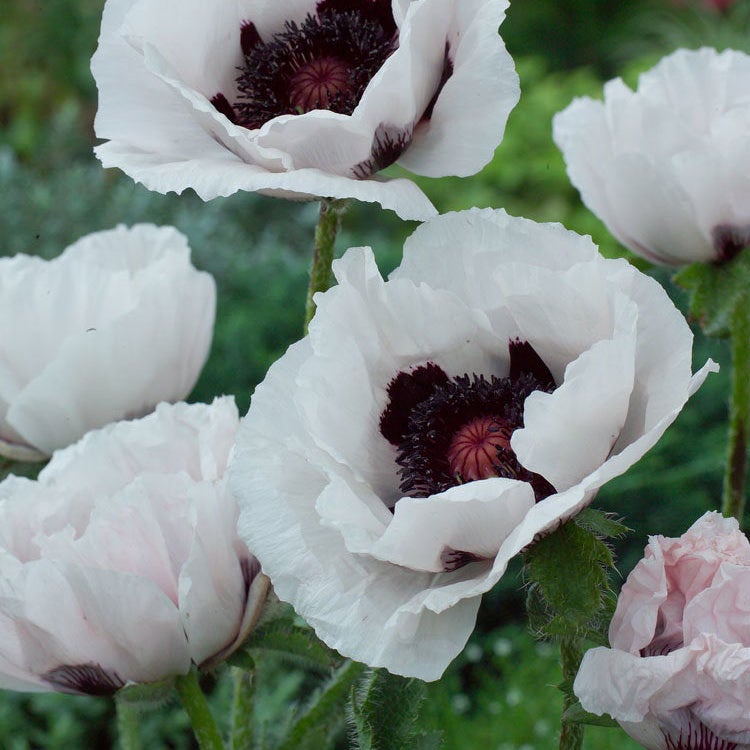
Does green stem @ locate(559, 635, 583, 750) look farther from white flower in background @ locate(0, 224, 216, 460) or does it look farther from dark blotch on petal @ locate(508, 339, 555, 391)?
white flower in background @ locate(0, 224, 216, 460)

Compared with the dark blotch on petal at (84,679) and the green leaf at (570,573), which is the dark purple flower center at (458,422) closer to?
the green leaf at (570,573)

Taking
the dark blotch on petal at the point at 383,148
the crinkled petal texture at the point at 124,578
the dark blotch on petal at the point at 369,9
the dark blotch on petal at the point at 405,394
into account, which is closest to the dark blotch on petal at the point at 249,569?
the crinkled petal texture at the point at 124,578

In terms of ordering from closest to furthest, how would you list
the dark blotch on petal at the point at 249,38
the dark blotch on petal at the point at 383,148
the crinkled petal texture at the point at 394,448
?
1. the crinkled petal texture at the point at 394,448
2. the dark blotch on petal at the point at 383,148
3. the dark blotch on petal at the point at 249,38

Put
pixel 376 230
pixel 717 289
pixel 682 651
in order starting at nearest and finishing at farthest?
1. pixel 682 651
2. pixel 717 289
3. pixel 376 230

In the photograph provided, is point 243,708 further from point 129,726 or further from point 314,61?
point 314,61

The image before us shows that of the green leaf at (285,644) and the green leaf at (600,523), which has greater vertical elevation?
the green leaf at (600,523)

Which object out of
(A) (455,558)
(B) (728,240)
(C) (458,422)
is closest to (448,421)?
(C) (458,422)

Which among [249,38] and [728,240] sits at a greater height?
[249,38]
